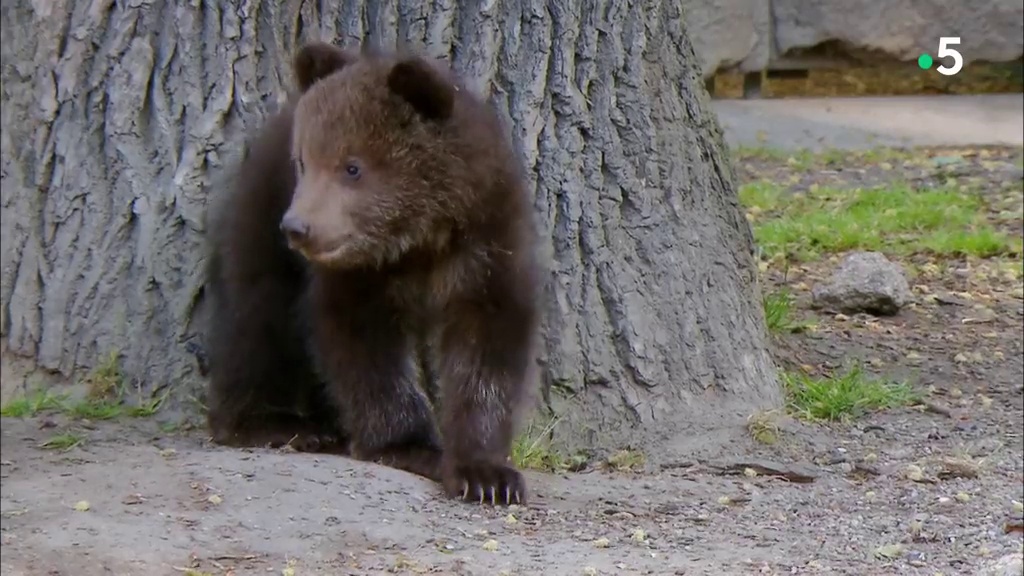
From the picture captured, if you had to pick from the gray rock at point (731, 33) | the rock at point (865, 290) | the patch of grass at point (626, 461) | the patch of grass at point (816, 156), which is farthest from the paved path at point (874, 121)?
the patch of grass at point (626, 461)

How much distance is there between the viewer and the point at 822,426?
17.9 feet

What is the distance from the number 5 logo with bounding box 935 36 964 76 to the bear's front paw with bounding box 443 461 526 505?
8019 mm

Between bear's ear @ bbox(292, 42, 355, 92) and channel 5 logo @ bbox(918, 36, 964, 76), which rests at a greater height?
channel 5 logo @ bbox(918, 36, 964, 76)

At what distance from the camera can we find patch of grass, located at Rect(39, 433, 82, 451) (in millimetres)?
4762

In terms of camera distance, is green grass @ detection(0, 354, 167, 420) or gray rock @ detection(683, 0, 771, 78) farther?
gray rock @ detection(683, 0, 771, 78)

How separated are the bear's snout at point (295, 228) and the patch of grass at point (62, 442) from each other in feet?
3.35

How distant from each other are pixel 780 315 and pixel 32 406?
2.99 metres

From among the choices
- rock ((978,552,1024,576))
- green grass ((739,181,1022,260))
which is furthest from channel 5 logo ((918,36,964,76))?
rock ((978,552,1024,576))

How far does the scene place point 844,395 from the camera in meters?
5.62

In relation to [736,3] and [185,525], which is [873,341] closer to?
[185,525]

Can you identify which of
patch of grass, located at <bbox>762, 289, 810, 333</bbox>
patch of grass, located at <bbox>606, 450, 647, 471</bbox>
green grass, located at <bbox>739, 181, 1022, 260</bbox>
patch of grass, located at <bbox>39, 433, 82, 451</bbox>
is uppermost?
green grass, located at <bbox>739, 181, 1022, 260</bbox>

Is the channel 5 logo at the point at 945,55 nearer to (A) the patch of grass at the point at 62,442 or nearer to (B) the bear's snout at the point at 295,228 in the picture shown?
(B) the bear's snout at the point at 295,228

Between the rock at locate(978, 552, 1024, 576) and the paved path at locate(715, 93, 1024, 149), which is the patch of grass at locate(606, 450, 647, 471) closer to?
the rock at locate(978, 552, 1024, 576)

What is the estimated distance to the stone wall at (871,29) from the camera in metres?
11.7
